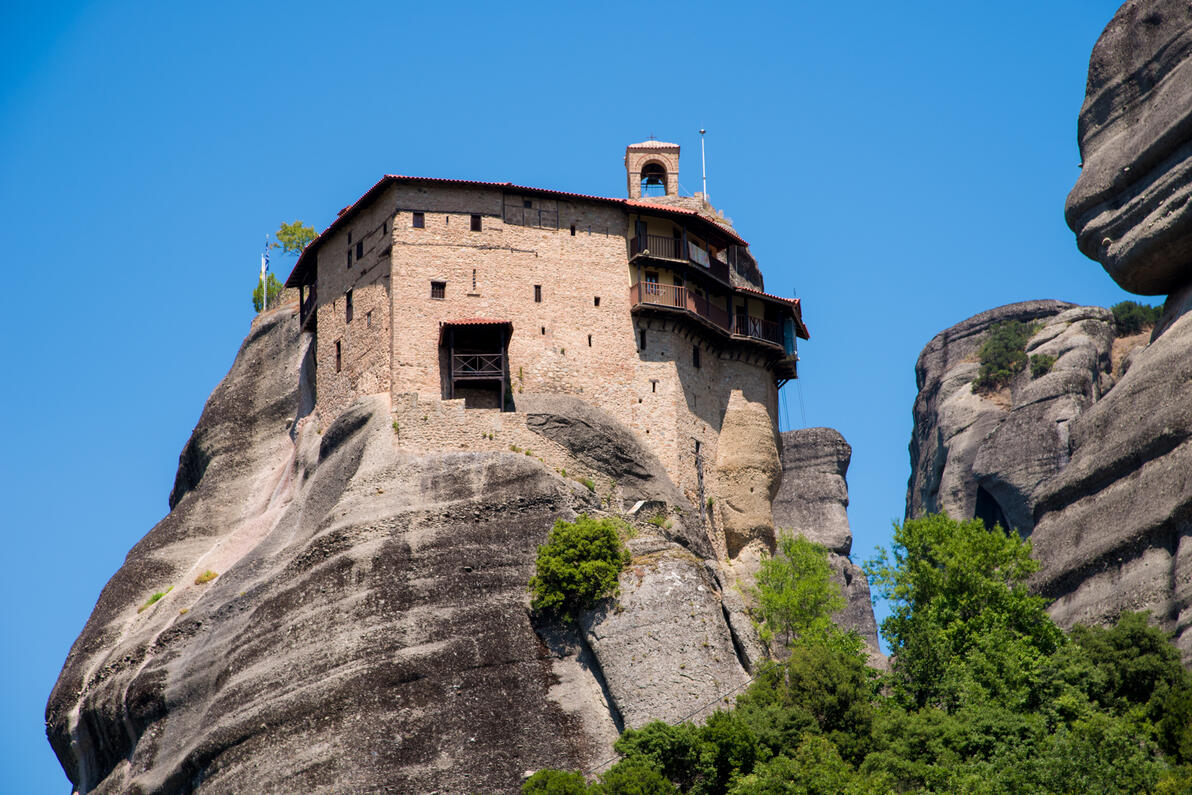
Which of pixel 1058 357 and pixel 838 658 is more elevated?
pixel 1058 357

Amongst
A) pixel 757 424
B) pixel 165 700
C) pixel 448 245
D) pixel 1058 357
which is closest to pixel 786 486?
pixel 1058 357

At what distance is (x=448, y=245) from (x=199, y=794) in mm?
26418

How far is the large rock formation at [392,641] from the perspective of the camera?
55188mm

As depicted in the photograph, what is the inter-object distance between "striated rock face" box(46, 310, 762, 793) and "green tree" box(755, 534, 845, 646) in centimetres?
505

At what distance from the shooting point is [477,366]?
69.5m

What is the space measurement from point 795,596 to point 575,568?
11366 mm

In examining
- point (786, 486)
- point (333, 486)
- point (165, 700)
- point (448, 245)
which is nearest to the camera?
point (165, 700)

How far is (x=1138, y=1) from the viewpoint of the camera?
253 feet

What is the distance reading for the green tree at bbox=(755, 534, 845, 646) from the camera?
65.9 m

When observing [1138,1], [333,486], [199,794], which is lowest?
[199,794]

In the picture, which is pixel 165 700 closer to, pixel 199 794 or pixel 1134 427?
pixel 199 794

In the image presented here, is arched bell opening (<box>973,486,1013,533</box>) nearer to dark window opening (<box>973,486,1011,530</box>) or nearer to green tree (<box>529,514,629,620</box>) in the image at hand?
dark window opening (<box>973,486,1011,530</box>)

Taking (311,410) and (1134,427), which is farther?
(311,410)

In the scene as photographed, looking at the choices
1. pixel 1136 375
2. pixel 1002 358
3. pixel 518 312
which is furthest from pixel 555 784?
pixel 1002 358
